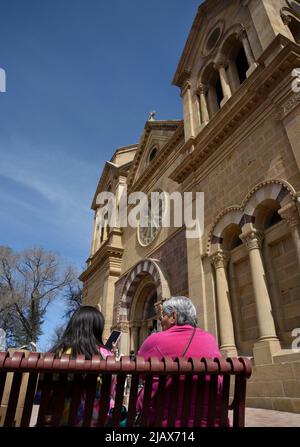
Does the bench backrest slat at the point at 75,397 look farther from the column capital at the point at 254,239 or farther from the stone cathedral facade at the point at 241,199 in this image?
the column capital at the point at 254,239

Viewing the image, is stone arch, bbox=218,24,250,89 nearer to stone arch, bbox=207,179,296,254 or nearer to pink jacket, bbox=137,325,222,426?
stone arch, bbox=207,179,296,254

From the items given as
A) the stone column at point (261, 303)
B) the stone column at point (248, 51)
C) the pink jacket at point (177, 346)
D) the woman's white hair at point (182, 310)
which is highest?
the stone column at point (248, 51)

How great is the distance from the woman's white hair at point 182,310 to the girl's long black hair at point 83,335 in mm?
515

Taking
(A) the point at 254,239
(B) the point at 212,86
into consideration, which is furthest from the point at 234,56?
(A) the point at 254,239

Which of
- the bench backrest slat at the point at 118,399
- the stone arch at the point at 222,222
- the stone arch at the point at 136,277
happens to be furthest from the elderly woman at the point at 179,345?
the stone arch at the point at 136,277

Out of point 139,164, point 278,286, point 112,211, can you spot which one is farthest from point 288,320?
point 112,211

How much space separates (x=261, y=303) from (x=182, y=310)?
14.6 ft

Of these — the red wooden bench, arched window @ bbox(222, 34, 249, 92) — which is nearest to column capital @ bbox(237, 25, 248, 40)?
arched window @ bbox(222, 34, 249, 92)

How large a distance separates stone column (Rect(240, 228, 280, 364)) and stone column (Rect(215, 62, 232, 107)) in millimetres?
4603

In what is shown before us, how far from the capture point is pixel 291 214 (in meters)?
5.78

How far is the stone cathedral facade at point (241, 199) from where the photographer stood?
5.82 metres

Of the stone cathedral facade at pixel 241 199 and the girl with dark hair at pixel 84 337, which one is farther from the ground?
the stone cathedral facade at pixel 241 199

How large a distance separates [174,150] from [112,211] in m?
6.94

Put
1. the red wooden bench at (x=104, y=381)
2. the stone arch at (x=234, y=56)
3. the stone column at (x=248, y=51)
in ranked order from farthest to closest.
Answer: the stone arch at (x=234, y=56) < the stone column at (x=248, y=51) < the red wooden bench at (x=104, y=381)
